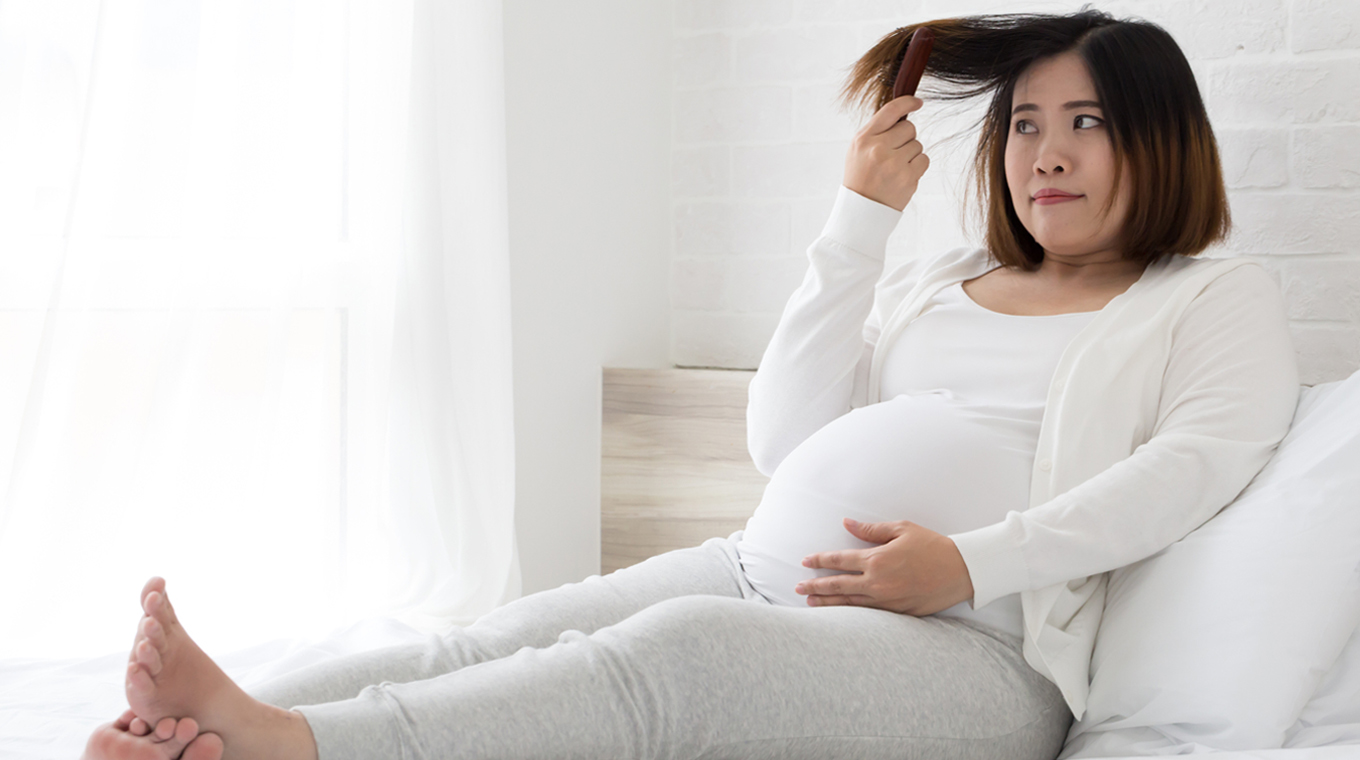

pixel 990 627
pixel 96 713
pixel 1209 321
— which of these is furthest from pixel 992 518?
pixel 96 713

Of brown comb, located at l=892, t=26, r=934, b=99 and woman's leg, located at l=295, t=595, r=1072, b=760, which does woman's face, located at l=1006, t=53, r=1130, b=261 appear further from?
woman's leg, located at l=295, t=595, r=1072, b=760

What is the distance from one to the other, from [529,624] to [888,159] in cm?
72

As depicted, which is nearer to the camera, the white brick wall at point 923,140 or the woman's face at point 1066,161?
the woman's face at point 1066,161

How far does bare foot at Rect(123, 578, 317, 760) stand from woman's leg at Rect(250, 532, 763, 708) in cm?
11

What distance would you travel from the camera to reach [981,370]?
51.2 inches

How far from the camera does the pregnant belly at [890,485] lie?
115 cm

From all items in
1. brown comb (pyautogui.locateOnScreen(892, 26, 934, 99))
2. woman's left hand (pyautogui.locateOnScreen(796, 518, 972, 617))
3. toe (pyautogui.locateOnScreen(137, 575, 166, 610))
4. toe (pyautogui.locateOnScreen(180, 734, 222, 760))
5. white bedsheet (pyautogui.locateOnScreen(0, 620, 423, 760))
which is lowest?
white bedsheet (pyautogui.locateOnScreen(0, 620, 423, 760))

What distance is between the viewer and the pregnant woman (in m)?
0.81

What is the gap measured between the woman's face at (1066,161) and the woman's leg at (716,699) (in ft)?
1.86

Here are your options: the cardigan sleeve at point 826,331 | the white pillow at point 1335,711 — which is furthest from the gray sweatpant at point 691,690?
the cardigan sleeve at point 826,331

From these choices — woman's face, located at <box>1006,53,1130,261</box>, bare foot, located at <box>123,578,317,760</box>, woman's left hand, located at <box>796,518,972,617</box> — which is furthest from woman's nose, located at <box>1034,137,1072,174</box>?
bare foot, located at <box>123,578,317,760</box>

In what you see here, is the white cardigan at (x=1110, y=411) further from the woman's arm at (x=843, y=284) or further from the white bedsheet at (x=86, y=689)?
the white bedsheet at (x=86, y=689)

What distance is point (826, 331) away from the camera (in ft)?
4.50

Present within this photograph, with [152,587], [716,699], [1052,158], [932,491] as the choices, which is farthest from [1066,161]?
[152,587]
